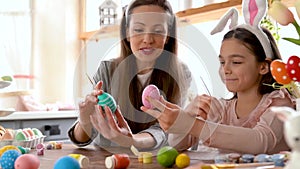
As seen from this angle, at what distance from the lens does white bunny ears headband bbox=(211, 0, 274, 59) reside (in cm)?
91

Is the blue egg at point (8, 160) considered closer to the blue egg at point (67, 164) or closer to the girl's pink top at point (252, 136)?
the blue egg at point (67, 164)

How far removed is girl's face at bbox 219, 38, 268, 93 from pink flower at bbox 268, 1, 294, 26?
20 centimetres

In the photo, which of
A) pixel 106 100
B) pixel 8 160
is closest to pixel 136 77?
pixel 106 100

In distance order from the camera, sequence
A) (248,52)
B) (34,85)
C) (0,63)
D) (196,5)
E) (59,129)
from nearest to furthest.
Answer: (248,52) < (196,5) < (59,129) < (0,63) < (34,85)

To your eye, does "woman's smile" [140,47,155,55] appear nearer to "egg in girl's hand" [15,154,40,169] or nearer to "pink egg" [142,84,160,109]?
"pink egg" [142,84,160,109]

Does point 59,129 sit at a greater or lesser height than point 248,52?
lesser

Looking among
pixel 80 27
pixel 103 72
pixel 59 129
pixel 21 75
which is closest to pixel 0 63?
pixel 21 75

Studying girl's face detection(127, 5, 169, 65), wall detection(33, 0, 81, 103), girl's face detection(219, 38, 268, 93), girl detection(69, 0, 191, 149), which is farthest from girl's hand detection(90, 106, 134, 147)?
Result: wall detection(33, 0, 81, 103)

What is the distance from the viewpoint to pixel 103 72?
0.90m

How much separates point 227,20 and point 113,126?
386 millimetres

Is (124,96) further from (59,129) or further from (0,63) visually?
(0,63)

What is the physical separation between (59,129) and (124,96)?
1.81 meters

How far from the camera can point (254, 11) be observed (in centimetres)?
93

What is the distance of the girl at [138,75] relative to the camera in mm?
818
